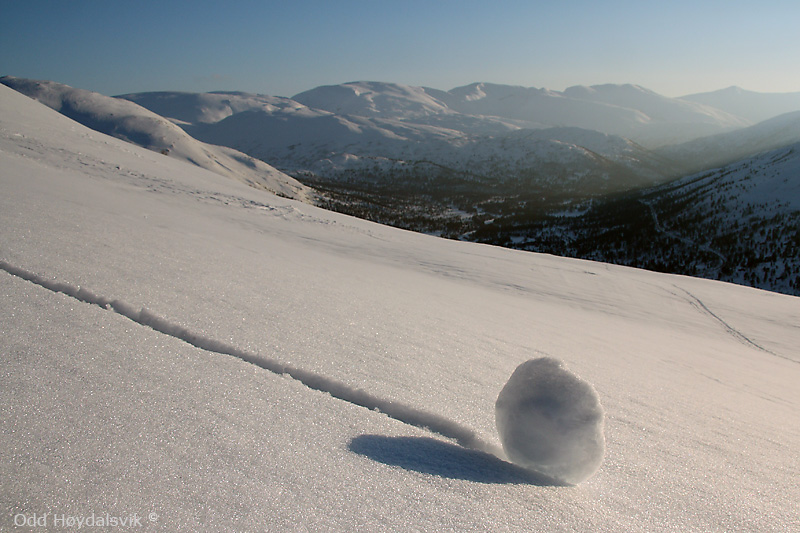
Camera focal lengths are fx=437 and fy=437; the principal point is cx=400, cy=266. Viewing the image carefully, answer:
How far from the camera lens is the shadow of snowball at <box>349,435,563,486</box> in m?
1.67

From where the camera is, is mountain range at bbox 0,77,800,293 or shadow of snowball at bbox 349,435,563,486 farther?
mountain range at bbox 0,77,800,293

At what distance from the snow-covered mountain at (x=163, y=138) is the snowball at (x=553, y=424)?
2862cm

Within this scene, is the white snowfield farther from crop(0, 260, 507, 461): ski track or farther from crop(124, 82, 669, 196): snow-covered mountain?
crop(124, 82, 669, 196): snow-covered mountain

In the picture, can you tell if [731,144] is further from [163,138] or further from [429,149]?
[163,138]

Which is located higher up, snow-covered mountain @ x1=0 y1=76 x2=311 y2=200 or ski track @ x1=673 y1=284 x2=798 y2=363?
snow-covered mountain @ x1=0 y1=76 x2=311 y2=200

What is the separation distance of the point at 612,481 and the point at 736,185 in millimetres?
28872

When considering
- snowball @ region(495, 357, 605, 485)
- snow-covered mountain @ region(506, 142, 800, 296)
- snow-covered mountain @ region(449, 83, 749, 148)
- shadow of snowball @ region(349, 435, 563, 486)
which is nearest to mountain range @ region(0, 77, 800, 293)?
snow-covered mountain @ region(506, 142, 800, 296)

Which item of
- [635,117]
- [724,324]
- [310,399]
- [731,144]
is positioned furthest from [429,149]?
[635,117]

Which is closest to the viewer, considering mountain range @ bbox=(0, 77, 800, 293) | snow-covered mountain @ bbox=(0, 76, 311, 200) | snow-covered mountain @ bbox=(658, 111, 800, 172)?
mountain range @ bbox=(0, 77, 800, 293)

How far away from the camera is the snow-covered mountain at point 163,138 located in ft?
96.4

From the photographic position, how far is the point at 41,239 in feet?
11.4

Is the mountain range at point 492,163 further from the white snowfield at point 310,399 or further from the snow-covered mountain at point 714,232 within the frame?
the white snowfield at point 310,399

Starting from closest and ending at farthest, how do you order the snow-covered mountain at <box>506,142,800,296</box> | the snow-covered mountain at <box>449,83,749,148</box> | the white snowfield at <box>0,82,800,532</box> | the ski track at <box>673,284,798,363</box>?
the white snowfield at <box>0,82,800,532</box>, the ski track at <box>673,284,798,363</box>, the snow-covered mountain at <box>506,142,800,296</box>, the snow-covered mountain at <box>449,83,749,148</box>

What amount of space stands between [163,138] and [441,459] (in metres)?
35.2
